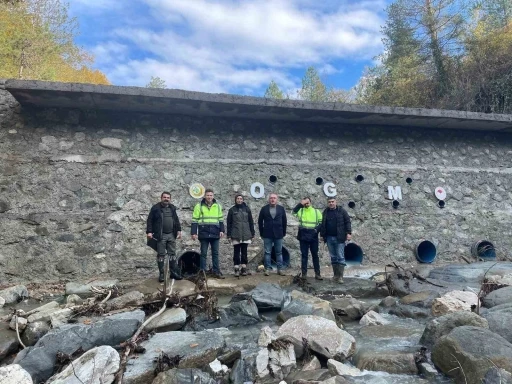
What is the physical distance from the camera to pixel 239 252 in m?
7.11

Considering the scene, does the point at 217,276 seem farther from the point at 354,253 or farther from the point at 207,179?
the point at 354,253

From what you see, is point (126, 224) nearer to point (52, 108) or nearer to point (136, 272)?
point (136, 272)

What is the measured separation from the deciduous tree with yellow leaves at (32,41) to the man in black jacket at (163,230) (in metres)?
13.7

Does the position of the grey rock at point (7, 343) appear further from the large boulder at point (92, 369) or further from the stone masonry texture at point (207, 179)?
the stone masonry texture at point (207, 179)

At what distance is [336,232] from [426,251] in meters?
2.91

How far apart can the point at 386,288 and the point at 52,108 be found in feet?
20.4

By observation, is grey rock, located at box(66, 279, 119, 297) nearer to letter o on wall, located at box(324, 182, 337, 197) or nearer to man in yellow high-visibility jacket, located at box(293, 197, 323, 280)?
man in yellow high-visibility jacket, located at box(293, 197, 323, 280)

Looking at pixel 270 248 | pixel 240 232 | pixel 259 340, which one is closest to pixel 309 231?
pixel 270 248

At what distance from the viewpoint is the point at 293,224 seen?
8.25m

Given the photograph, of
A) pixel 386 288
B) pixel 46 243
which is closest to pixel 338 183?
pixel 386 288

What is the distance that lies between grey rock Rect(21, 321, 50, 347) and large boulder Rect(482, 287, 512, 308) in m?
4.94

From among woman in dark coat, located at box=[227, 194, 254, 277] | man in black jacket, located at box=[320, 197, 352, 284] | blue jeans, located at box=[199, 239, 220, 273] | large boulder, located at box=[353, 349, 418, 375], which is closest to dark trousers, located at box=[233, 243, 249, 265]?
woman in dark coat, located at box=[227, 194, 254, 277]

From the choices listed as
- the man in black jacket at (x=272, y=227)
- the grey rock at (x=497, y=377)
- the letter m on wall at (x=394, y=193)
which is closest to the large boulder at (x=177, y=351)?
the grey rock at (x=497, y=377)

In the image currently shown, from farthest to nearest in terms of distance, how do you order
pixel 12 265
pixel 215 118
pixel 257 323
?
pixel 215 118 < pixel 12 265 < pixel 257 323
